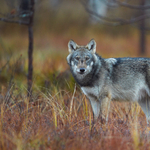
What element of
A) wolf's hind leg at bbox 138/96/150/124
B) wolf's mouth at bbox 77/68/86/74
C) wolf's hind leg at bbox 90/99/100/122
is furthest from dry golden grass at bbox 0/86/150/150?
wolf's hind leg at bbox 138/96/150/124

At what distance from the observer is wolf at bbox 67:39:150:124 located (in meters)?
4.98

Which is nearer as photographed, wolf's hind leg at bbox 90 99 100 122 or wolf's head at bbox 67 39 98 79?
wolf's head at bbox 67 39 98 79

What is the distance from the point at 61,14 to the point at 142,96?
17.4m

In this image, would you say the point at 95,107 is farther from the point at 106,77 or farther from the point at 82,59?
the point at 82,59

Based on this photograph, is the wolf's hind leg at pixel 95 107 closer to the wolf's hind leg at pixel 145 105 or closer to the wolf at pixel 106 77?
the wolf at pixel 106 77

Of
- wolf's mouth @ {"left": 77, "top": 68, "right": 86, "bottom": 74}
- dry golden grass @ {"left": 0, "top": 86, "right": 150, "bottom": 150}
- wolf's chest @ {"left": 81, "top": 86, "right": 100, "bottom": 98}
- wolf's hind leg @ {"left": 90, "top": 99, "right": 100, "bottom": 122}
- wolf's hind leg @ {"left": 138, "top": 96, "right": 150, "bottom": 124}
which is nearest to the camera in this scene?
dry golden grass @ {"left": 0, "top": 86, "right": 150, "bottom": 150}

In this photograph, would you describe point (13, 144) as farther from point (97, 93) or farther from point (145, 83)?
point (145, 83)

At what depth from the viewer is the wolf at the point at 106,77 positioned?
4.98 metres

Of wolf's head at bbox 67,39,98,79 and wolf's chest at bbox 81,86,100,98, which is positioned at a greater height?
wolf's head at bbox 67,39,98,79

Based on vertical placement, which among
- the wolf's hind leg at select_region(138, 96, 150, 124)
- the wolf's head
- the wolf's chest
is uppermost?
the wolf's head

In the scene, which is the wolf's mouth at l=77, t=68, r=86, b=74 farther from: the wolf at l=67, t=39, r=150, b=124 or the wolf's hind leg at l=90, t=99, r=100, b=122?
the wolf's hind leg at l=90, t=99, r=100, b=122

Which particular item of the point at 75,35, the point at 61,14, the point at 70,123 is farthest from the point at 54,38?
the point at 70,123

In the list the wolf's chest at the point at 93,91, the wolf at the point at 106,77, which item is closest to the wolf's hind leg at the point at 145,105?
the wolf at the point at 106,77

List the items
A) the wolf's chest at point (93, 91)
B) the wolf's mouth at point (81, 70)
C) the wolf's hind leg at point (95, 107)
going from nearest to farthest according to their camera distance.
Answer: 1. the wolf's mouth at point (81, 70)
2. the wolf's chest at point (93, 91)
3. the wolf's hind leg at point (95, 107)
